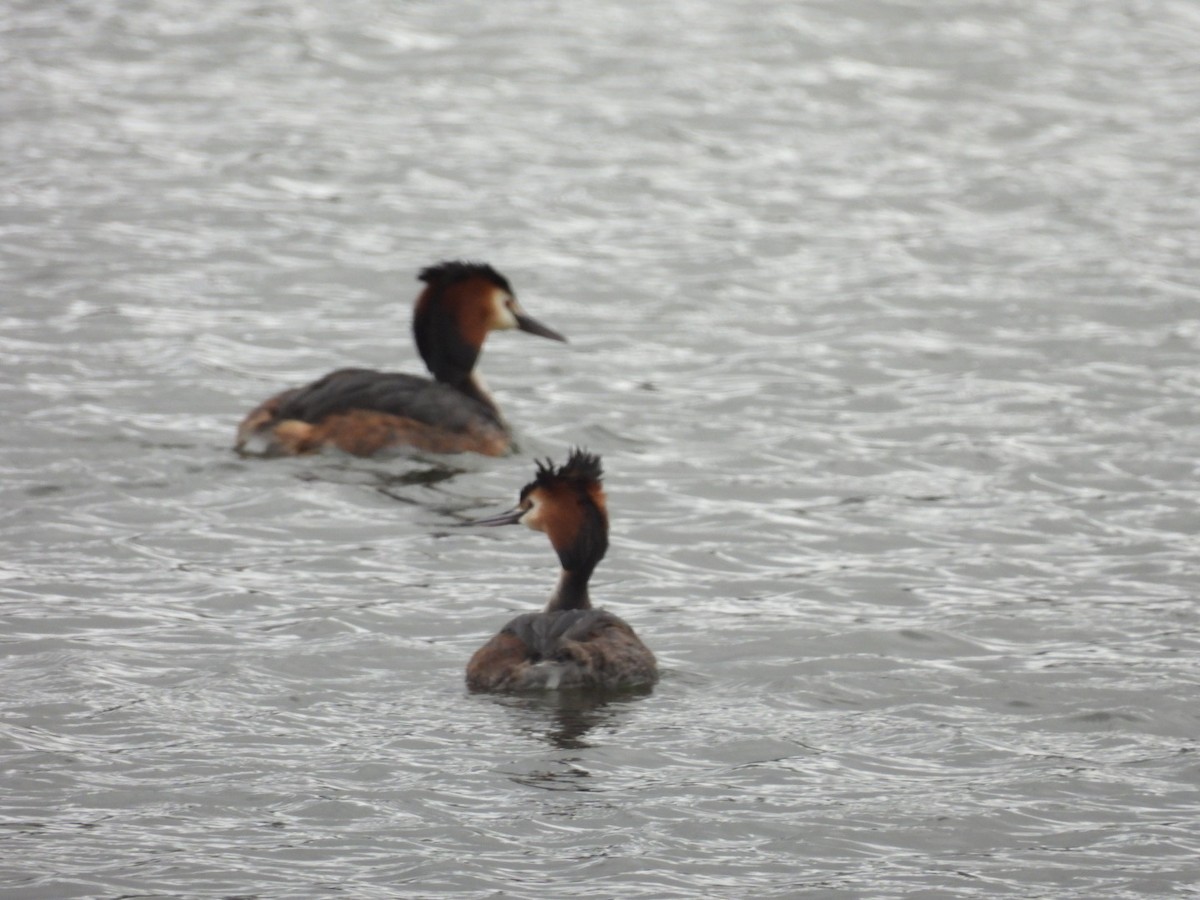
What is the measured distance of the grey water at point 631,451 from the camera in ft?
22.6

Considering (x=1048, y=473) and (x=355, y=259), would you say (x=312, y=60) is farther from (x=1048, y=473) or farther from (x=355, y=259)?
(x=1048, y=473)

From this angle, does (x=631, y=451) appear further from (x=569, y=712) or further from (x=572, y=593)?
(x=569, y=712)

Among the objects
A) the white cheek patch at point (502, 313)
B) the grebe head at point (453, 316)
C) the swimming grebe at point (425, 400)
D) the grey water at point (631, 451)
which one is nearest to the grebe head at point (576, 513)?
the grey water at point (631, 451)

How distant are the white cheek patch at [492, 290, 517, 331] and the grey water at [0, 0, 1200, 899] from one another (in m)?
0.60

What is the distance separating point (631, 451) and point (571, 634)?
373cm

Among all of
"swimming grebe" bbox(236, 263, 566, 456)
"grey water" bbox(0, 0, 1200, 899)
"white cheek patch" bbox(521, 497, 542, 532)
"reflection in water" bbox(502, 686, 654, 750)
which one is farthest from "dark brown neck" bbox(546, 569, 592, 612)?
"swimming grebe" bbox(236, 263, 566, 456)

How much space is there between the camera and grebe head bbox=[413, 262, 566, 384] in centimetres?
1207

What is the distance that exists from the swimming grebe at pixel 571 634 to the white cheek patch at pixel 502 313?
3746mm

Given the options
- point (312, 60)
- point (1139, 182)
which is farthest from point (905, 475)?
point (312, 60)

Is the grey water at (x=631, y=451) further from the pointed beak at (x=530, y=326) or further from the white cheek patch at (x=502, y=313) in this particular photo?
the white cheek patch at (x=502, y=313)

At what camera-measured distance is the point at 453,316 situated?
1213 cm

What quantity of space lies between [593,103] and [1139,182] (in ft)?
16.8

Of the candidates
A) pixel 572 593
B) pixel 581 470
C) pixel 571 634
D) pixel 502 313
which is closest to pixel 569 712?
pixel 571 634

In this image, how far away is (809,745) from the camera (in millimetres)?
7582
